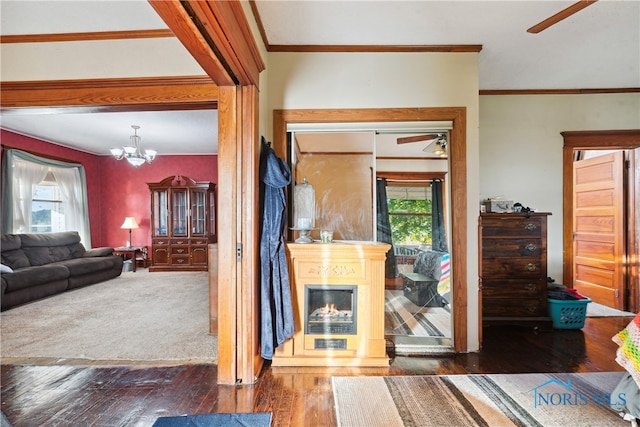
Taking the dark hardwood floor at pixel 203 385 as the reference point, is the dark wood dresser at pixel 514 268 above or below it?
above

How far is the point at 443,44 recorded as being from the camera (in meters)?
2.39

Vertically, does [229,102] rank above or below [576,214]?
above

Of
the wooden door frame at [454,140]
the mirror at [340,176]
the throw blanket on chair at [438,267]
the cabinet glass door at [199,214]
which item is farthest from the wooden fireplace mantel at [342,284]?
the cabinet glass door at [199,214]

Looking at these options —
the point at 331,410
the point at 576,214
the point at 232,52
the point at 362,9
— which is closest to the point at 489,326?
the point at 331,410

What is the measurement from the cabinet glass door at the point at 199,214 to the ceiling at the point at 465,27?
164 inches

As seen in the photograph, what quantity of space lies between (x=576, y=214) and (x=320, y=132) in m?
4.11

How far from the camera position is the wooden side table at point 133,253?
19.6 feet

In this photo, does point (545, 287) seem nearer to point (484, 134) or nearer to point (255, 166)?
point (484, 134)

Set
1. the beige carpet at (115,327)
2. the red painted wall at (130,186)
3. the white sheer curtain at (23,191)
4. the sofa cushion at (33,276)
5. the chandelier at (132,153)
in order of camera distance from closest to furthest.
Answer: the beige carpet at (115,327) → the sofa cushion at (33,276) → the chandelier at (132,153) → the white sheer curtain at (23,191) → the red painted wall at (130,186)

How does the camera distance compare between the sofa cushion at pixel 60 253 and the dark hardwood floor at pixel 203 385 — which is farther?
the sofa cushion at pixel 60 253

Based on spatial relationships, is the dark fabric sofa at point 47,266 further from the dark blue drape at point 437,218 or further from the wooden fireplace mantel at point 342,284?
the dark blue drape at point 437,218

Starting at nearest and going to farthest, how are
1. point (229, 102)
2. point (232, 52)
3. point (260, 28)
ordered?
point (232, 52) → point (229, 102) → point (260, 28)

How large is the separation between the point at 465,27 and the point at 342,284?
230cm

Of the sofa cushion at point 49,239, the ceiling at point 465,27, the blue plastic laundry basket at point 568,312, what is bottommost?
the blue plastic laundry basket at point 568,312
